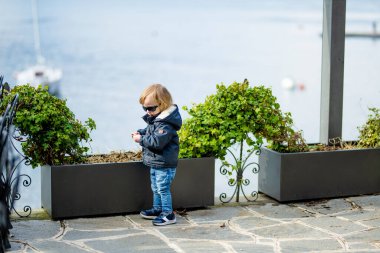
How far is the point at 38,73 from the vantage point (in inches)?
1014

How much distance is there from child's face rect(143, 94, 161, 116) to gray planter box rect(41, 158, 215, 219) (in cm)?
45

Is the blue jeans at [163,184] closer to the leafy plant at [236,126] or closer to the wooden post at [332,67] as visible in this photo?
the leafy plant at [236,126]

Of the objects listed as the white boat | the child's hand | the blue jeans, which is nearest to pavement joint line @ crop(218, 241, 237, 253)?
the blue jeans

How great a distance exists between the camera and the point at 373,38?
29172mm

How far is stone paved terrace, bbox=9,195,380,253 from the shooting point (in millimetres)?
4047

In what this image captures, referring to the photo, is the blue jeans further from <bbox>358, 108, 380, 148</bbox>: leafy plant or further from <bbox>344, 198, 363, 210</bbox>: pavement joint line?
<bbox>358, 108, 380, 148</bbox>: leafy plant

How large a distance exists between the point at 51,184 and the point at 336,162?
235 centimetres

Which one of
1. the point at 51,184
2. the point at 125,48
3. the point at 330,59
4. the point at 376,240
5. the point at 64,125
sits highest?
the point at 125,48

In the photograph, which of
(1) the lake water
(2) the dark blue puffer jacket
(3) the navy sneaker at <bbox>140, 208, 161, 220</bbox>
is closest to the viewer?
(2) the dark blue puffer jacket

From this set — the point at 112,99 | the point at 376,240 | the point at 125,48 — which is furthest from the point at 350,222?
the point at 125,48

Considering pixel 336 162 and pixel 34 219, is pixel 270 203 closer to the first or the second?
pixel 336 162

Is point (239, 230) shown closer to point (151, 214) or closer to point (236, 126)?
point (151, 214)

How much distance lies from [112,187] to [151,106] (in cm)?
70

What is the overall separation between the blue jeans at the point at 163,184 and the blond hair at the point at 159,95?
45 cm
